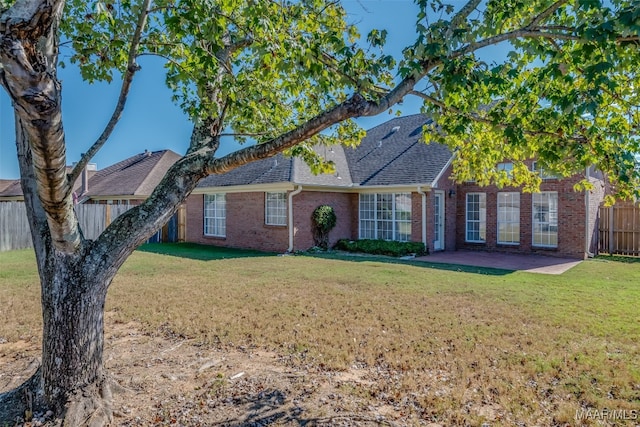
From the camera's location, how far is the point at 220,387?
14.8ft

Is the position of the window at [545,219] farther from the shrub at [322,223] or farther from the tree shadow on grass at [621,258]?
the shrub at [322,223]

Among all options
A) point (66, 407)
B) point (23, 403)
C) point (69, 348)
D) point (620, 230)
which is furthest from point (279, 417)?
point (620, 230)

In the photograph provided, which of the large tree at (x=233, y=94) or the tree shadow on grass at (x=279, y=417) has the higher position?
the large tree at (x=233, y=94)

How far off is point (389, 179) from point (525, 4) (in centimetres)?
1317

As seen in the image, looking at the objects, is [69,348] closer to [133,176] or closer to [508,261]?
[508,261]

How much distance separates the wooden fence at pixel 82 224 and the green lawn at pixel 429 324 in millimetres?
7105

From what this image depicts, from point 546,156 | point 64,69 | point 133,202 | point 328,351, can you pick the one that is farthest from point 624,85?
point 133,202

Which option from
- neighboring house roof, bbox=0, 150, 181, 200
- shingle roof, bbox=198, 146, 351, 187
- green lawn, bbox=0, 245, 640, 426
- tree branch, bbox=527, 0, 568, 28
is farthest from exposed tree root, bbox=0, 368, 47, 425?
neighboring house roof, bbox=0, 150, 181, 200

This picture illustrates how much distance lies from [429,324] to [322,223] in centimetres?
1073

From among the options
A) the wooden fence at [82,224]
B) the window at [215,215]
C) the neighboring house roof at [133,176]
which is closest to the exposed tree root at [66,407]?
the wooden fence at [82,224]

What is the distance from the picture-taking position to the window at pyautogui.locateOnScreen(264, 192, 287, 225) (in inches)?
678

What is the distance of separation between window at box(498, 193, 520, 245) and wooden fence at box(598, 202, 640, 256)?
10.6ft

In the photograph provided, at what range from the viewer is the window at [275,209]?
17219 mm

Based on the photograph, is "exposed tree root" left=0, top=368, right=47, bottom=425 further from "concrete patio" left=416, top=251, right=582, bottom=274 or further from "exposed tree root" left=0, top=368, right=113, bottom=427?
"concrete patio" left=416, top=251, right=582, bottom=274
